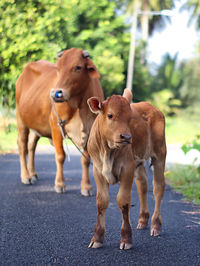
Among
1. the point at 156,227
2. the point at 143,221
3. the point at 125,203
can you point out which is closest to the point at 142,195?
the point at 143,221

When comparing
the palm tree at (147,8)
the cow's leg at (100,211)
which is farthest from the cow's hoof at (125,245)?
the palm tree at (147,8)

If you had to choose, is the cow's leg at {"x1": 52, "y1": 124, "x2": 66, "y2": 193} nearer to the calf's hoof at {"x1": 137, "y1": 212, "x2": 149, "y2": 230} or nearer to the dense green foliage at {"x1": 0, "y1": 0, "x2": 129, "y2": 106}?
the calf's hoof at {"x1": 137, "y1": 212, "x2": 149, "y2": 230}

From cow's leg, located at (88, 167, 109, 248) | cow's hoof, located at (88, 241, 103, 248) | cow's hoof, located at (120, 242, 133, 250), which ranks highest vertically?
cow's leg, located at (88, 167, 109, 248)

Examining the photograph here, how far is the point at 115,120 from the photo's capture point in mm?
4012

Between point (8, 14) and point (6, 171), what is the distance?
15.1 ft

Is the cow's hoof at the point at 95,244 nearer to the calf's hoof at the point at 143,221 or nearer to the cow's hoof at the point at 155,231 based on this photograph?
the cow's hoof at the point at 155,231

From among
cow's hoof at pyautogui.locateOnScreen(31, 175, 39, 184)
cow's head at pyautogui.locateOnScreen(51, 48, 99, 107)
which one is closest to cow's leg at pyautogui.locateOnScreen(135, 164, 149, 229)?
cow's head at pyautogui.locateOnScreen(51, 48, 99, 107)

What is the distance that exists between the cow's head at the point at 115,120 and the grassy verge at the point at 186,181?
10.7 feet

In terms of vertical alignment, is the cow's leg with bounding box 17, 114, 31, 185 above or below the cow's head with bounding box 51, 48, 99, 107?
below

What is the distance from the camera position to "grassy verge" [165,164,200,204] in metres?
7.40

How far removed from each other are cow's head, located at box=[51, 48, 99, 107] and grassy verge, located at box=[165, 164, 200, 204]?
252cm

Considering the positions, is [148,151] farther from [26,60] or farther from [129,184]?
[26,60]

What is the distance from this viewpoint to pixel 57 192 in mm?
7441

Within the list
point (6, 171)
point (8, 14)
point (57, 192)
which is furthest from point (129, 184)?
point (8, 14)
